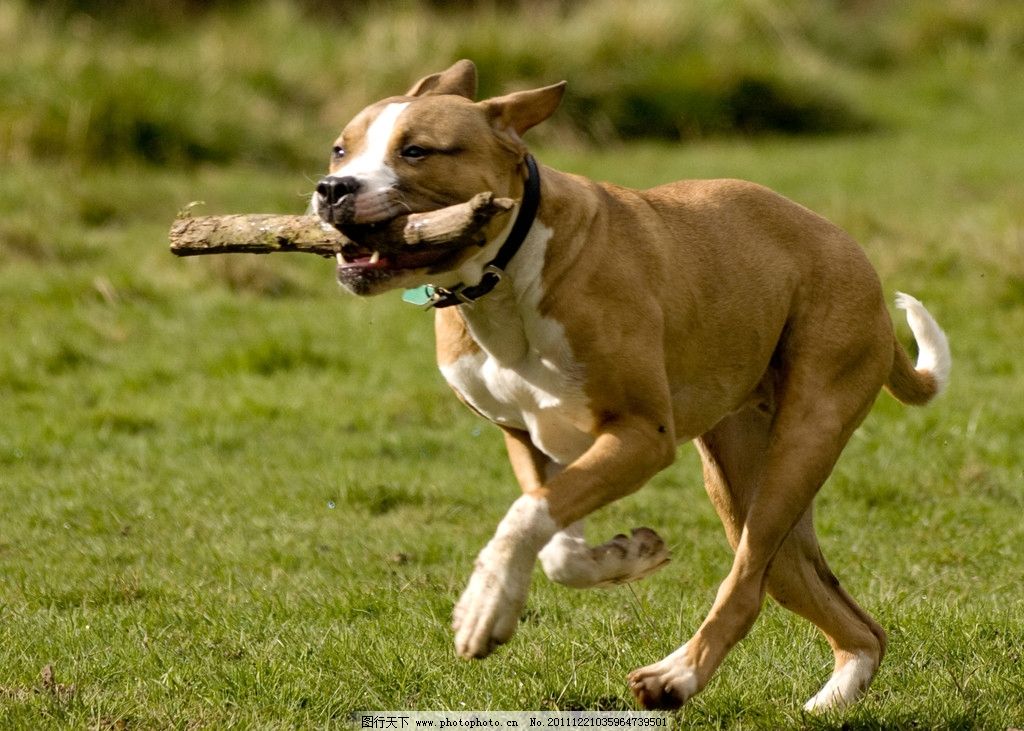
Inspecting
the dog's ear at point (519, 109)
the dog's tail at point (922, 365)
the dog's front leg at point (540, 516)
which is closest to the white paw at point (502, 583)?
the dog's front leg at point (540, 516)

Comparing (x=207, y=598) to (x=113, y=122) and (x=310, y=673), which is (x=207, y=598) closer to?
(x=310, y=673)

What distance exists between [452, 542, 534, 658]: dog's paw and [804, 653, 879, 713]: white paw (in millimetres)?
1114

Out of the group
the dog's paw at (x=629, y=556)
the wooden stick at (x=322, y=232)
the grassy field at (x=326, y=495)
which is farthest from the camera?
the grassy field at (x=326, y=495)

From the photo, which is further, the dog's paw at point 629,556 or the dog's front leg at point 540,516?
the dog's paw at point 629,556

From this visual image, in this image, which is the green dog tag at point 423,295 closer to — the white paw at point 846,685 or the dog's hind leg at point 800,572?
the dog's hind leg at point 800,572

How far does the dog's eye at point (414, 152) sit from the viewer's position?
16.1 feet

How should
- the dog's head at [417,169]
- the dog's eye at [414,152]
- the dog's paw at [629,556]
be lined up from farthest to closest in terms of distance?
the dog's paw at [629,556], the dog's eye at [414,152], the dog's head at [417,169]

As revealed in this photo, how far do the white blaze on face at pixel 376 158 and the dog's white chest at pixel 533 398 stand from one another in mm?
708

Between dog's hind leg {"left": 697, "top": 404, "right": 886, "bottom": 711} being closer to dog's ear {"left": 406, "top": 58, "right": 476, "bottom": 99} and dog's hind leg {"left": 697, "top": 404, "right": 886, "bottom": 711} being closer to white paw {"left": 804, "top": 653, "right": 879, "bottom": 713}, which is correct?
white paw {"left": 804, "top": 653, "right": 879, "bottom": 713}

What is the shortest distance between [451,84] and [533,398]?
4.01 feet

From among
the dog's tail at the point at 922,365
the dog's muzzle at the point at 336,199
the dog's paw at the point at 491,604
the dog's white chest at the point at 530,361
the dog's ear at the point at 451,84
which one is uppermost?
the dog's muzzle at the point at 336,199

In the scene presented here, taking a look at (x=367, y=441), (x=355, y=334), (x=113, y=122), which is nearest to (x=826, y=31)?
(x=113, y=122)

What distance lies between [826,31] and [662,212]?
1712cm

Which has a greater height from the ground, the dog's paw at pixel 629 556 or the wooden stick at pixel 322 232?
the wooden stick at pixel 322 232
